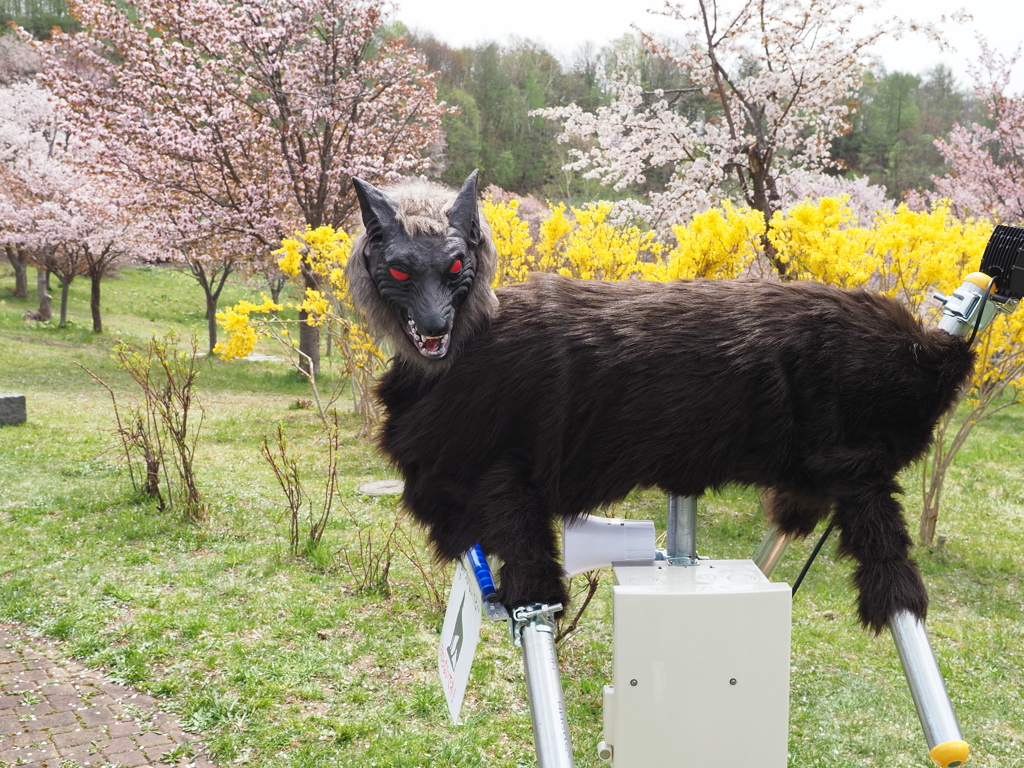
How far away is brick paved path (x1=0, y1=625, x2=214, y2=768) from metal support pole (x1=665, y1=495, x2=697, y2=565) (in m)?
2.18

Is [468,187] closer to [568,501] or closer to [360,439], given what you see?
[568,501]

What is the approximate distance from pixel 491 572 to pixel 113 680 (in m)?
2.72

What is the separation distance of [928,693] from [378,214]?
4.38 ft

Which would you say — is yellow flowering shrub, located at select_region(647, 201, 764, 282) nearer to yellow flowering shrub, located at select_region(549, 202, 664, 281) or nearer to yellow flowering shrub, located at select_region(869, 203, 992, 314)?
yellow flowering shrub, located at select_region(869, 203, 992, 314)

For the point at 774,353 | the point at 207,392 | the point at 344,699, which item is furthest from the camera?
the point at 207,392

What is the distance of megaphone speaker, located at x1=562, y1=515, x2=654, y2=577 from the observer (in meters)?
1.61

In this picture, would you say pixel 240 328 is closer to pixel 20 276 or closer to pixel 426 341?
pixel 426 341

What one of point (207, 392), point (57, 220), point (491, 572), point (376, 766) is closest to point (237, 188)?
point (207, 392)

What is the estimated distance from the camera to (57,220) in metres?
15.7

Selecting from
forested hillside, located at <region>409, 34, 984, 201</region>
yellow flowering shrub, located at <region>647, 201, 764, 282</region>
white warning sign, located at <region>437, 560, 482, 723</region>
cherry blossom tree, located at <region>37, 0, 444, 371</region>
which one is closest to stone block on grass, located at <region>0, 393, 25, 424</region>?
cherry blossom tree, located at <region>37, 0, 444, 371</region>

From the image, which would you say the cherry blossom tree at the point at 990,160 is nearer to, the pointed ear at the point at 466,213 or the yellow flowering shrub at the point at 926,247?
the yellow flowering shrub at the point at 926,247

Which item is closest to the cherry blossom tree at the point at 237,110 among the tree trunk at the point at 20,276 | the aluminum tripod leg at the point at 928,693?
the tree trunk at the point at 20,276

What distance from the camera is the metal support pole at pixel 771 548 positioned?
190cm

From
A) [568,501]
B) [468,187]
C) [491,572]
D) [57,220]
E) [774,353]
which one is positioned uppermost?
[57,220]
